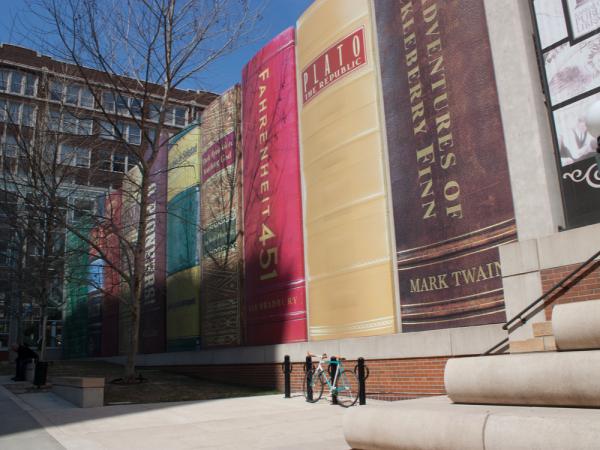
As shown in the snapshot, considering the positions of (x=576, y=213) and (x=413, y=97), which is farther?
(x=413, y=97)

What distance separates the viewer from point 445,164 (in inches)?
495

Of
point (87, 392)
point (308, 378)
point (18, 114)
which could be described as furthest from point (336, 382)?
point (18, 114)

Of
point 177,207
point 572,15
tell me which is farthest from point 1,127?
point 572,15

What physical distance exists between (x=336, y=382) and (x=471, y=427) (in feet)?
29.9

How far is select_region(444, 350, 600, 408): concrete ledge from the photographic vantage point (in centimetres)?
398

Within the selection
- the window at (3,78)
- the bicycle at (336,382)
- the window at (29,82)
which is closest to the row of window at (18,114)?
the window at (29,82)

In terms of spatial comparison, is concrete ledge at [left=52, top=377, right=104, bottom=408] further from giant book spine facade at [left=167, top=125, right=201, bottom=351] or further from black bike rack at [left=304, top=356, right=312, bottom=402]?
giant book spine facade at [left=167, top=125, right=201, bottom=351]

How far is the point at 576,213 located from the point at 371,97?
6.44m

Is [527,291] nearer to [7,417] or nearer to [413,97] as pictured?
[413,97]

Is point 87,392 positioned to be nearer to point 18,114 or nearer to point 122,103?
point 122,103

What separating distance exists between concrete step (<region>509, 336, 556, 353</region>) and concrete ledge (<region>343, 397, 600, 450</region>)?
269 cm

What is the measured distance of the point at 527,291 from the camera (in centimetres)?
1015

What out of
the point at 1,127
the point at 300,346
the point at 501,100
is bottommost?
the point at 300,346

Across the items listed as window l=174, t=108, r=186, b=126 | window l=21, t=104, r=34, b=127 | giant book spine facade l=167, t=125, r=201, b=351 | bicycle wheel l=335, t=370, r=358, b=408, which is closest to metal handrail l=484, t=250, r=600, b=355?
bicycle wheel l=335, t=370, r=358, b=408
